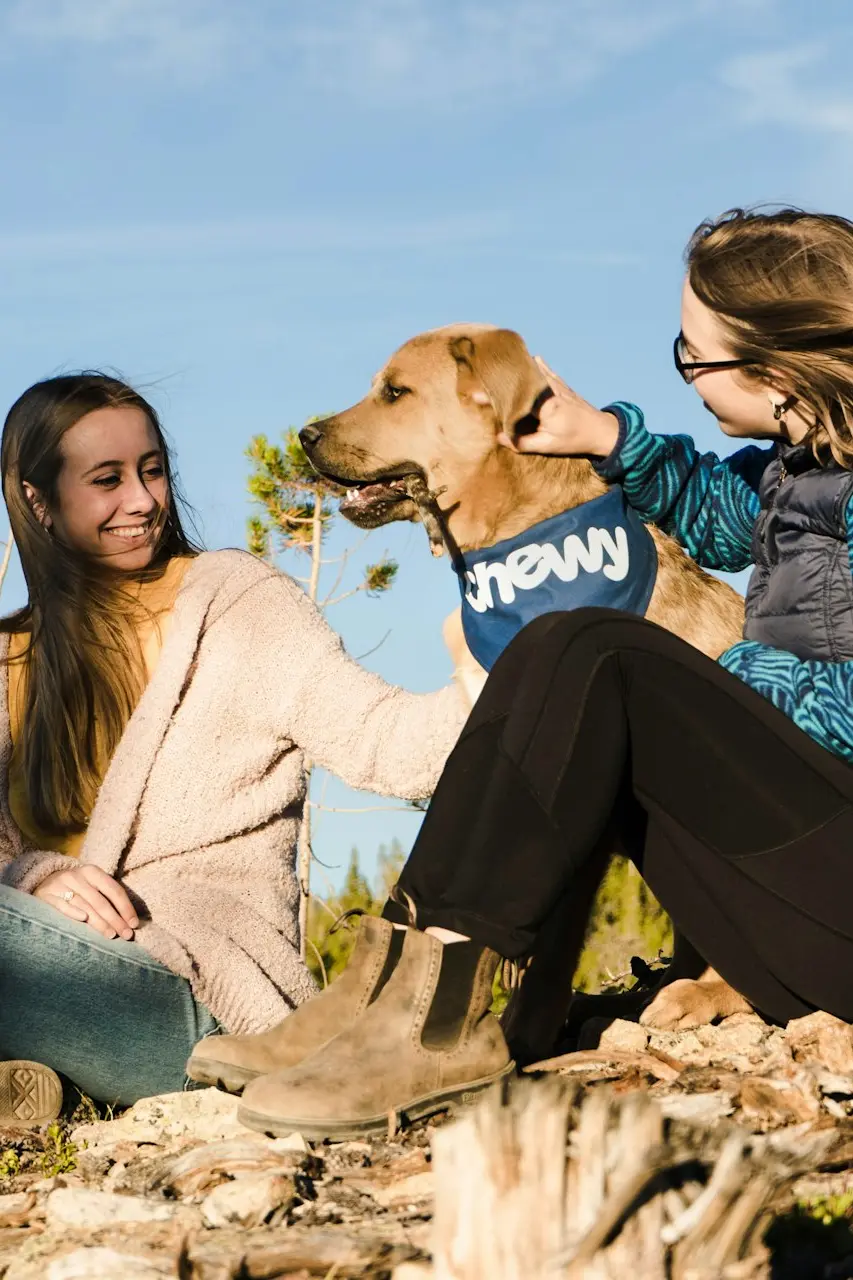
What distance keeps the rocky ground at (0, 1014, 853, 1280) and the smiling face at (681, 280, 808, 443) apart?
1242 millimetres

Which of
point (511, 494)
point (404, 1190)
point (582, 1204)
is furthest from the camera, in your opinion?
point (511, 494)

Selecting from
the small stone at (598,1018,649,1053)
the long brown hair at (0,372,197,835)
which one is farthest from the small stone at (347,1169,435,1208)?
the long brown hair at (0,372,197,835)

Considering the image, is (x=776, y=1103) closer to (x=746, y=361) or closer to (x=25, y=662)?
(x=746, y=361)

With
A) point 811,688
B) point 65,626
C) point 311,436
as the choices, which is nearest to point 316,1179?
point 811,688

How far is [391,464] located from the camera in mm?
4184

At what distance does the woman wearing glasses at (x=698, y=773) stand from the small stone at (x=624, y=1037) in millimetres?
125

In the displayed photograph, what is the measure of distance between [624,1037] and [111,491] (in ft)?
6.15

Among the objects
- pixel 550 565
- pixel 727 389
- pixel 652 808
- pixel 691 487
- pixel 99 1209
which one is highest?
pixel 727 389

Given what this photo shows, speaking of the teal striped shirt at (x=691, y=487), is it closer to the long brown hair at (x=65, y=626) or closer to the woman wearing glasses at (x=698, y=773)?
the woman wearing glasses at (x=698, y=773)

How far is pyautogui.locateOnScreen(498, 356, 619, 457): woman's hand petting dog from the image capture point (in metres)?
3.60

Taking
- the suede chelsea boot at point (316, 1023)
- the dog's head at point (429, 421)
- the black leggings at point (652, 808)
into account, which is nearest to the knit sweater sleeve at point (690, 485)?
the dog's head at point (429, 421)

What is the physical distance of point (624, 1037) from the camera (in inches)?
114

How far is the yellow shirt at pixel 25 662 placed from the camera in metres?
3.55

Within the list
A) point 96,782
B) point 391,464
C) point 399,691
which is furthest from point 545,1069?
point 391,464
